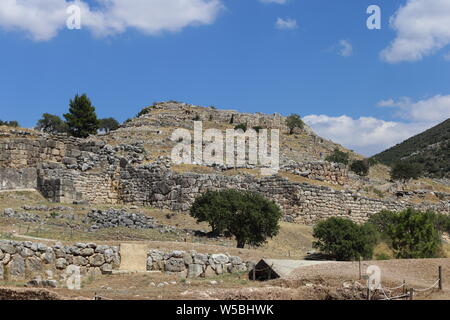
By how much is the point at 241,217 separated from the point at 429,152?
61.6 meters

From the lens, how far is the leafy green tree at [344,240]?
71.9 feet

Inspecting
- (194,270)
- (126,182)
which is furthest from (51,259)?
(126,182)

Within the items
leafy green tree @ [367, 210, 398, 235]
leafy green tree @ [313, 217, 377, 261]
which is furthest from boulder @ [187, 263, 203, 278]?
leafy green tree @ [367, 210, 398, 235]

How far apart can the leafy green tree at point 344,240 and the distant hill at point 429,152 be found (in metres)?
46.0

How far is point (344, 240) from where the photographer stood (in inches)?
870

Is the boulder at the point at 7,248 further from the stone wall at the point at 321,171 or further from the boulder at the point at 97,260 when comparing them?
the stone wall at the point at 321,171

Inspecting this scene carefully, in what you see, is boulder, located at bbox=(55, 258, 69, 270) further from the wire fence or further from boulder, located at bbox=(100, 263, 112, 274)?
the wire fence

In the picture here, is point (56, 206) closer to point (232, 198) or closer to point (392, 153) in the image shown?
point (232, 198)

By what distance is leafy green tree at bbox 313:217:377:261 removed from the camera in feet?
71.9

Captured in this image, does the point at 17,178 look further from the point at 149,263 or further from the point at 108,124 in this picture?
the point at 108,124
